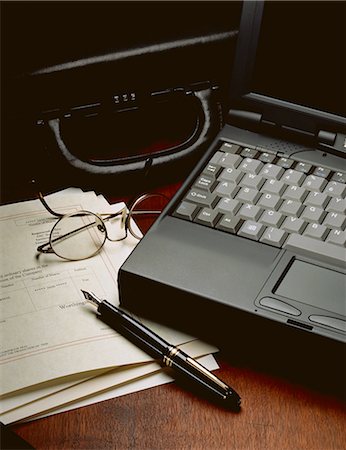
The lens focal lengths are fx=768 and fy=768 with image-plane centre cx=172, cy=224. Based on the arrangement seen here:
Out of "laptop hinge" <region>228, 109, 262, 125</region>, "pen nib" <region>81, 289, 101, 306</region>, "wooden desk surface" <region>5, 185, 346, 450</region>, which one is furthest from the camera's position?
"laptop hinge" <region>228, 109, 262, 125</region>

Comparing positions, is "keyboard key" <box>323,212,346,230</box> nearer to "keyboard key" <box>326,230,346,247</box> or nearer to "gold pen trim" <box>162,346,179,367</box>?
"keyboard key" <box>326,230,346,247</box>

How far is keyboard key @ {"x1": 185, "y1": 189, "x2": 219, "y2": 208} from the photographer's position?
0.81 meters

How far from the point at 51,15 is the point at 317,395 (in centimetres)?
52

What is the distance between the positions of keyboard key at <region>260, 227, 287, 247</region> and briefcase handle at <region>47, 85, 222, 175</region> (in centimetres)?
19

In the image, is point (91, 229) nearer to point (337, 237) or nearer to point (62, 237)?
point (62, 237)

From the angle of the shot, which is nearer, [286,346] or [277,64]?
[286,346]

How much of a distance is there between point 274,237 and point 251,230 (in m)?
0.03

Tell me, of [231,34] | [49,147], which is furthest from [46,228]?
[231,34]

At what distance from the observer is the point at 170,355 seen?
0.72 m

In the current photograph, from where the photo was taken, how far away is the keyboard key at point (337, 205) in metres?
0.80

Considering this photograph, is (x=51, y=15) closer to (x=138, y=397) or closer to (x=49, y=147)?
(x=49, y=147)

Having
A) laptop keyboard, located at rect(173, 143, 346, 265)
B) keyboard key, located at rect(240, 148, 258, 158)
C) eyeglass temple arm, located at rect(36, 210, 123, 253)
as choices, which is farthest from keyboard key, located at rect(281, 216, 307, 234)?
eyeglass temple arm, located at rect(36, 210, 123, 253)

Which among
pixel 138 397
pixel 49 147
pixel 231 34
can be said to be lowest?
pixel 138 397

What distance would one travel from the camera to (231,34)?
3.14 ft
